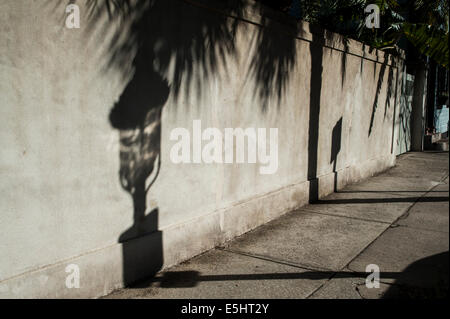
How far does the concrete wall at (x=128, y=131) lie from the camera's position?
10.4ft

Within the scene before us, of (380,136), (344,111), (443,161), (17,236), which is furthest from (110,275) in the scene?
(443,161)

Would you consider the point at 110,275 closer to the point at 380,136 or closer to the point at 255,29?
the point at 255,29

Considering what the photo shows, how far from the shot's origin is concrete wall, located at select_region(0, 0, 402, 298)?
3178 mm

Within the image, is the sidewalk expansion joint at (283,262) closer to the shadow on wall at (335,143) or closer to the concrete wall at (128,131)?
the concrete wall at (128,131)

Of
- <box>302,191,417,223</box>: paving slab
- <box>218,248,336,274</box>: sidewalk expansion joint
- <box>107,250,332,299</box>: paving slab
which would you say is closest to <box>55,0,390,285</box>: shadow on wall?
<box>107,250,332,299</box>: paving slab

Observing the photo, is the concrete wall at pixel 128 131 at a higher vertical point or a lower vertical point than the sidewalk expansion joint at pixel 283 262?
higher

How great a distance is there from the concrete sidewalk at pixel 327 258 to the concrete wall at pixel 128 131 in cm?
31

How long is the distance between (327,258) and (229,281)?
128 centimetres
